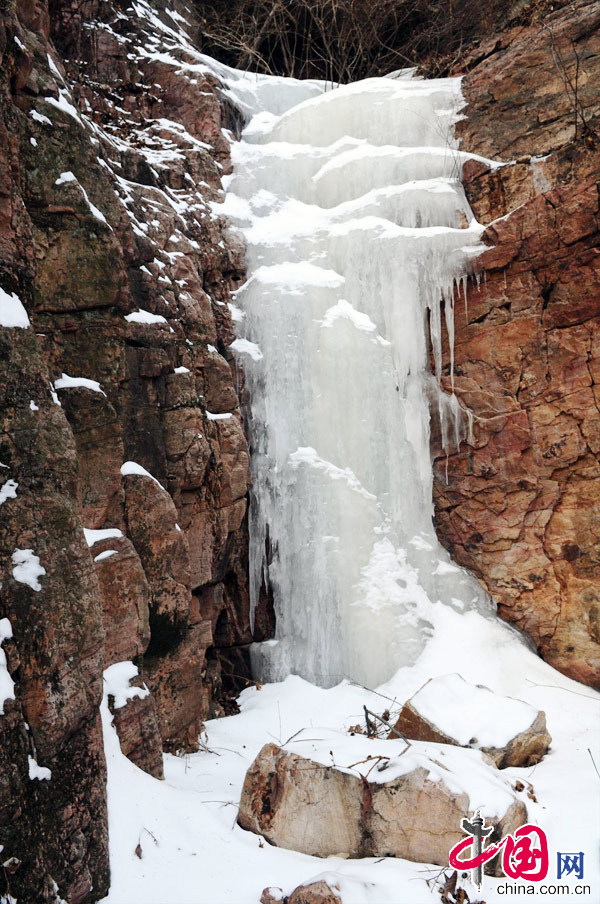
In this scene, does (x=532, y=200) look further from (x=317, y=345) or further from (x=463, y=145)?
(x=317, y=345)

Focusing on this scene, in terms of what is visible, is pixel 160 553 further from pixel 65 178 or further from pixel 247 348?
pixel 247 348

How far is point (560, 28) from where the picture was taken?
7.09 metres

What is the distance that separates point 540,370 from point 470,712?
375 cm

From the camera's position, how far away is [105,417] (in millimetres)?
4066

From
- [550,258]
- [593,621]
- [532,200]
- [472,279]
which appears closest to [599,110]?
[532,200]

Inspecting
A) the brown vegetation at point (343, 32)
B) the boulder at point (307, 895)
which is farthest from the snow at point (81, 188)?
the brown vegetation at point (343, 32)

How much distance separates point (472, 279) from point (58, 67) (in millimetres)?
4635

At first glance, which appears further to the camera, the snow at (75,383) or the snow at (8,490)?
the snow at (75,383)

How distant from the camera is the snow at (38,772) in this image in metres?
2.34

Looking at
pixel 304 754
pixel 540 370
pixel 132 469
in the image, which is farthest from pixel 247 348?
pixel 304 754

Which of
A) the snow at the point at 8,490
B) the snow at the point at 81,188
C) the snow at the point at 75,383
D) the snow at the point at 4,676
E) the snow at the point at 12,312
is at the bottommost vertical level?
the snow at the point at 4,676

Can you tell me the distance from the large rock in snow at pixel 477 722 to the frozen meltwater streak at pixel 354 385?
1.40 meters

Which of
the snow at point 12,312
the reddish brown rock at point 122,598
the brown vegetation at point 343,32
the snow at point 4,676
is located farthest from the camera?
the brown vegetation at point 343,32

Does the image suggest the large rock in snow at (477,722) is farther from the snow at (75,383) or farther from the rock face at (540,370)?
the snow at (75,383)
